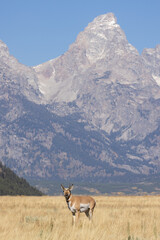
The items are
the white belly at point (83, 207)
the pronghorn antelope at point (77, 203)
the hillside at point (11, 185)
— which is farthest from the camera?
the hillside at point (11, 185)

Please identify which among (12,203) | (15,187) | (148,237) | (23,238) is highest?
(15,187)

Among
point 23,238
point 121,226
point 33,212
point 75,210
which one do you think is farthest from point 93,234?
point 33,212

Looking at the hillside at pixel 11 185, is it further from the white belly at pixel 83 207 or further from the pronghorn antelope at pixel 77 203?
the white belly at pixel 83 207

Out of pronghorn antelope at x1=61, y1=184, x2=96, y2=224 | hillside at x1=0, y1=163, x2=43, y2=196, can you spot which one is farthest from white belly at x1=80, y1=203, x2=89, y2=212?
hillside at x1=0, y1=163, x2=43, y2=196

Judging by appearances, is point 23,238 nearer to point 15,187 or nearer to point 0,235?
point 0,235

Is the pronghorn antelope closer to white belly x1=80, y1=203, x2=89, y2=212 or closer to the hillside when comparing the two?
white belly x1=80, y1=203, x2=89, y2=212

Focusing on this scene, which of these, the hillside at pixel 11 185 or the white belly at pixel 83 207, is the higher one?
the hillside at pixel 11 185

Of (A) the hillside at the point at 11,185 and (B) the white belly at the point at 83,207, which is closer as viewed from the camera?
(B) the white belly at the point at 83,207

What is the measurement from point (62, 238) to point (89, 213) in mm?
10946

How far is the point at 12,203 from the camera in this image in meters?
43.9

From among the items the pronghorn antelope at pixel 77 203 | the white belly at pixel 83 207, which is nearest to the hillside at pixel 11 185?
the pronghorn antelope at pixel 77 203

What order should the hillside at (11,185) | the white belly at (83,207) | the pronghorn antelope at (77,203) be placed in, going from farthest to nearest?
the hillside at (11,185), the white belly at (83,207), the pronghorn antelope at (77,203)

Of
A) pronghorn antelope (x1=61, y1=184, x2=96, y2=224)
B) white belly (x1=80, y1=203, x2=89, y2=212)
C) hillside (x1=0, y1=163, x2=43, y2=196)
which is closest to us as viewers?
pronghorn antelope (x1=61, y1=184, x2=96, y2=224)

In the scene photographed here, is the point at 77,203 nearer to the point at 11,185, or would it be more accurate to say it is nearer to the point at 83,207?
the point at 83,207
